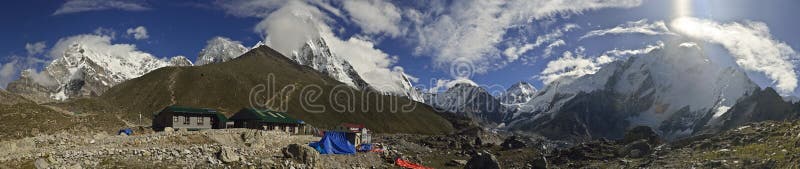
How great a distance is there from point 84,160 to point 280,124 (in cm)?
5266

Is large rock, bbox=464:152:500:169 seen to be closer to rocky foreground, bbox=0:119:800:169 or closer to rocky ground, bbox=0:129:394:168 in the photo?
rocky foreground, bbox=0:119:800:169

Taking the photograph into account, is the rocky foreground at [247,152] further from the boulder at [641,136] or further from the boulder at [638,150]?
the boulder at [641,136]

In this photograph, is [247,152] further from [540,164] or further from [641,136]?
[641,136]

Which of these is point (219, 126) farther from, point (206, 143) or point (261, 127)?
→ point (206, 143)

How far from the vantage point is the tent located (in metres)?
59.1

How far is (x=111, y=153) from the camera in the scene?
4281 cm

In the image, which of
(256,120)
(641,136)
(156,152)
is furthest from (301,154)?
(641,136)

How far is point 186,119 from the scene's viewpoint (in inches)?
3137

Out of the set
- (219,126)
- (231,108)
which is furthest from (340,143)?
(231,108)

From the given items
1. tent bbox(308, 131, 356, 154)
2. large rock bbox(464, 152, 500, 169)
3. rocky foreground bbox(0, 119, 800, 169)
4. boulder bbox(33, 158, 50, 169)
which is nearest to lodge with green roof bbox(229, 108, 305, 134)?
rocky foreground bbox(0, 119, 800, 169)

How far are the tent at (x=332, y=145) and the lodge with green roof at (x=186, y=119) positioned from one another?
27.8 m

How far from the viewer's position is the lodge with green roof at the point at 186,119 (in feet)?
255

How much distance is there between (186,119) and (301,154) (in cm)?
3600

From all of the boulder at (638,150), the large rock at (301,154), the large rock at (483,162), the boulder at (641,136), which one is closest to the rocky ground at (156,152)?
the large rock at (301,154)
